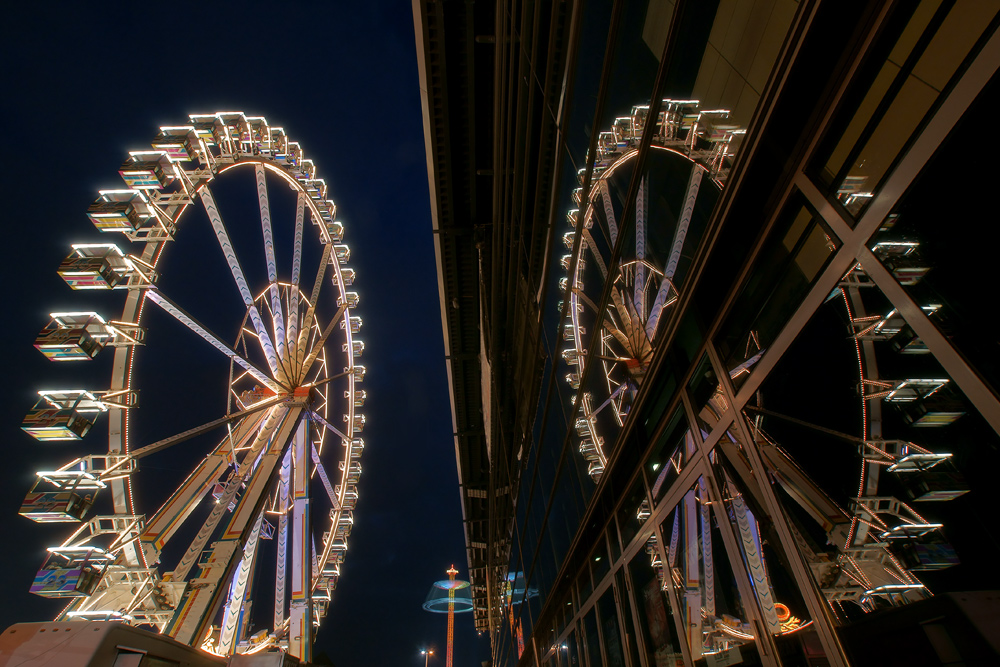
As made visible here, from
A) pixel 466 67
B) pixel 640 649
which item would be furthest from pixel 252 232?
pixel 640 649

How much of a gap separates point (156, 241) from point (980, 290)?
15837mm

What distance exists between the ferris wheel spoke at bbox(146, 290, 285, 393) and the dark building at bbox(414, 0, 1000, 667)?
1025cm

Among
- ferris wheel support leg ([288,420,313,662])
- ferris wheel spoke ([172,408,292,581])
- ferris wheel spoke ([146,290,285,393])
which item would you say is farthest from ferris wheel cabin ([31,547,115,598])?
ferris wheel support leg ([288,420,313,662])

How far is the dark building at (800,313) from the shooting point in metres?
2.00

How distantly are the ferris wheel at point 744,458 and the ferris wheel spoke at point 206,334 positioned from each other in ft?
34.9

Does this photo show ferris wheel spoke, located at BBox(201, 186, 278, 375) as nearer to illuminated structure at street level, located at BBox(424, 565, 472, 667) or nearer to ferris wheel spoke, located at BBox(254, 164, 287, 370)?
ferris wheel spoke, located at BBox(254, 164, 287, 370)

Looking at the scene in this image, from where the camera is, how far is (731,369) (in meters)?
4.17

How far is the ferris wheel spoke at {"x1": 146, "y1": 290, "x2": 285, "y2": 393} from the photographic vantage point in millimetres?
12602

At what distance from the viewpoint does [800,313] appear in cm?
317

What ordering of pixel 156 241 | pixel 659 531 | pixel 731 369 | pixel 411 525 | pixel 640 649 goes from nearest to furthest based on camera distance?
pixel 731 369 → pixel 659 531 → pixel 640 649 → pixel 156 241 → pixel 411 525

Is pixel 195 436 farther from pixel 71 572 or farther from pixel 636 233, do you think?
pixel 636 233

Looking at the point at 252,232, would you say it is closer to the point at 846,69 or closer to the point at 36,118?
the point at 36,118

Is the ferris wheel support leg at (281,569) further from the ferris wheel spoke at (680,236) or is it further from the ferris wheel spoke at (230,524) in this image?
the ferris wheel spoke at (680,236)

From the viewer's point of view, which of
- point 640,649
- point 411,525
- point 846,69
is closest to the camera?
point 846,69
